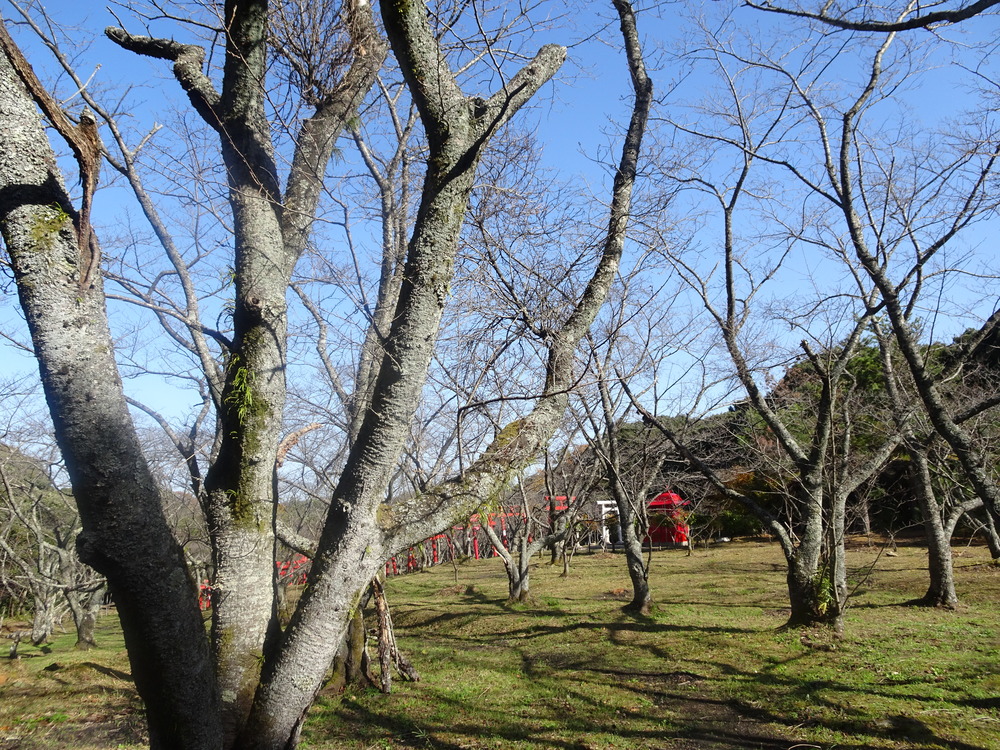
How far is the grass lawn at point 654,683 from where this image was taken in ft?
16.9

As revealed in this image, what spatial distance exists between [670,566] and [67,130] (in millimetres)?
16206

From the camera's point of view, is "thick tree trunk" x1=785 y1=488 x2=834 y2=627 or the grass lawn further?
"thick tree trunk" x1=785 y1=488 x2=834 y2=627

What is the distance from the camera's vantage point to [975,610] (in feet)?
29.2

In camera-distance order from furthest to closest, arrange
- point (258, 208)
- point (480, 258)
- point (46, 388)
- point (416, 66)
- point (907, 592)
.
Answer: point (907, 592), point (480, 258), point (258, 208), point (416, 66), point (46, 388)

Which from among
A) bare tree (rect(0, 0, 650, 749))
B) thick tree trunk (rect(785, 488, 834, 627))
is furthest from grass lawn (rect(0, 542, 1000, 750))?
bare tree (rect(0, 0, 650, 749))

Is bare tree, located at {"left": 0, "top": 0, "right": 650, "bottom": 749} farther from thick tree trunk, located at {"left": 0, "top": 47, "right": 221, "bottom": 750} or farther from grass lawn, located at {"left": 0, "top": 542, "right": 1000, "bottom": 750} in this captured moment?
grass lawn, located at {"left": 0, "top": 542, "right": 1000, "bottom": 750}

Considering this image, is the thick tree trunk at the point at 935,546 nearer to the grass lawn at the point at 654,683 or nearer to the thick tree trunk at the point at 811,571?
the grass lawn at the point at 654,683

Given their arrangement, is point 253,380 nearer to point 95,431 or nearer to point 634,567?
point 95,431

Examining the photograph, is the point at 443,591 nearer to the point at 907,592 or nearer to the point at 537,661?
the point at 537,661

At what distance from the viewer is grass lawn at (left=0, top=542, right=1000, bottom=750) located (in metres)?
5.16

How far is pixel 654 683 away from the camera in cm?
670

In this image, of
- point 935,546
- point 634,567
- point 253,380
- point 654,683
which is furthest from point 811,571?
point 253,380

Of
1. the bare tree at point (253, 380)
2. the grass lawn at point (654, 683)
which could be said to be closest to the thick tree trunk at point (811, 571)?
the grass lawn at point (654, 683)

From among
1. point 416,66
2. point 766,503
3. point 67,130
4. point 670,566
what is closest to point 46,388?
point 67,130
